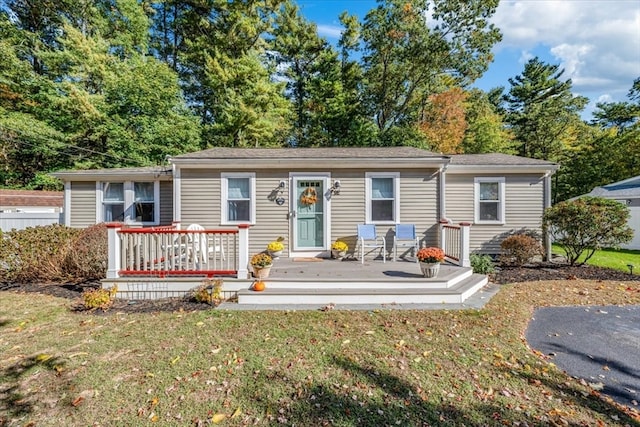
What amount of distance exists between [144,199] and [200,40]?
13.5 meters

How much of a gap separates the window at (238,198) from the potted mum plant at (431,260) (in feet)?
14.9

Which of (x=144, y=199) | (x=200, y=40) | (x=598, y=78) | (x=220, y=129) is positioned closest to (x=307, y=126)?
(x=220, y=129)

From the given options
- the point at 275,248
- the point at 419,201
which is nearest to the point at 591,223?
the point at 419,201

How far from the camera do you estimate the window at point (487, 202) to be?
29.4ft

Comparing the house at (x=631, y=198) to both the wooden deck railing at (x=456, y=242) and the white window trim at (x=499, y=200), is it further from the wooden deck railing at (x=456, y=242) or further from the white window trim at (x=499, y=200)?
the wooden deck railing at (x=456, y=242)

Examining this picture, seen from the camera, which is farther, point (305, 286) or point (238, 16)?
point (238, 16)

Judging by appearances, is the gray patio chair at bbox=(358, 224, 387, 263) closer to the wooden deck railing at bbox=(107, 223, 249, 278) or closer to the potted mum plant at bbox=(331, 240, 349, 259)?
the potted mum plant at bbox=(331, 240, 349, 259)

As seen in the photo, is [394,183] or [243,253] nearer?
[243,253]

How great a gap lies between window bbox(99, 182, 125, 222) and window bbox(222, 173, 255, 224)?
3.98 m

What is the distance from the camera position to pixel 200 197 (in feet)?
26.0

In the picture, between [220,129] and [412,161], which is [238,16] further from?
[412,161]

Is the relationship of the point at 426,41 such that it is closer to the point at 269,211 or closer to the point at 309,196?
the point at 309,196

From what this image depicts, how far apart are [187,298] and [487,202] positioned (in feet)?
28.7

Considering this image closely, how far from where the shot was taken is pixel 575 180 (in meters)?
21.9
